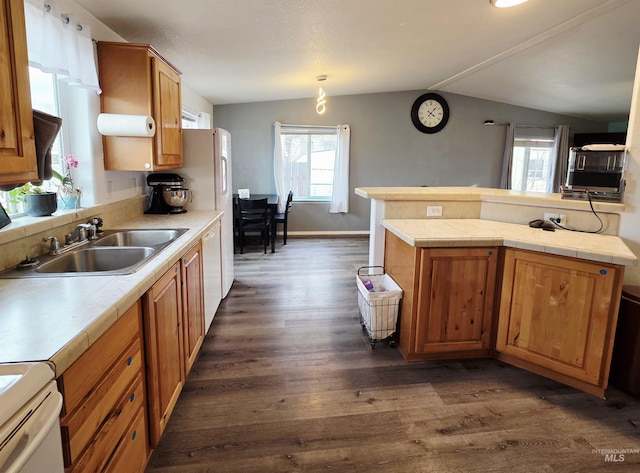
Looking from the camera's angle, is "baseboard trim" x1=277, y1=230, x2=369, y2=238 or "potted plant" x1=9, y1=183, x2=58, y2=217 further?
"baseboard trim" x1=277, y1=230, x2=369, y2=238

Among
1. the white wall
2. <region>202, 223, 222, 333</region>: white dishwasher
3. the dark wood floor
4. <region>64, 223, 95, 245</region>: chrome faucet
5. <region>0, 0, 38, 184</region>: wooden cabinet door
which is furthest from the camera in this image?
<region>202, 223, 222, 333</region>: white dishwasher

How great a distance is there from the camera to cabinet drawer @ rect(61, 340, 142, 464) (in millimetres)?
1000

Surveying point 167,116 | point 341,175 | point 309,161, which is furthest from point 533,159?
point 167,116

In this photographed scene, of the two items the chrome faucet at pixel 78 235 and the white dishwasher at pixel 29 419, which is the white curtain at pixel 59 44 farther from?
the white dishwasher at pixel 29 419

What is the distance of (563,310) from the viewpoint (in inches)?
84.7

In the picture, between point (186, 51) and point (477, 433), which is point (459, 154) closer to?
point (186, 51)

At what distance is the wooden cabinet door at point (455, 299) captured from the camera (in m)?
2.34

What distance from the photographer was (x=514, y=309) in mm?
2338

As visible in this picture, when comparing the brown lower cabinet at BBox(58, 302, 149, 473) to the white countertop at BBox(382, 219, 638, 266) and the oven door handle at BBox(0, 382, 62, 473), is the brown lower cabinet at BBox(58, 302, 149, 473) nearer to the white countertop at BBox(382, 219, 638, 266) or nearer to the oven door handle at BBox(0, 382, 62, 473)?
the oven door handle at BBox(0, 382, 62, 473)

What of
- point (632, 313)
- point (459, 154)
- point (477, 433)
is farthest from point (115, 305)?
point (459, 154)

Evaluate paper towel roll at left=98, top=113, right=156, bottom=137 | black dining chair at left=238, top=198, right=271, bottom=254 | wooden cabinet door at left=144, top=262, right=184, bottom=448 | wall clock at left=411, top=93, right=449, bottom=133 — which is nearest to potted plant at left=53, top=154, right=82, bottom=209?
paper towel roll at left=98, top=113, right=156, bottom=137

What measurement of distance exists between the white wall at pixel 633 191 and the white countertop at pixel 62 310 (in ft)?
8.74

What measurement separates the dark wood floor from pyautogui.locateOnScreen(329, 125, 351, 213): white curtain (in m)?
3.97

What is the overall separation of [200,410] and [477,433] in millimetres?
1414
